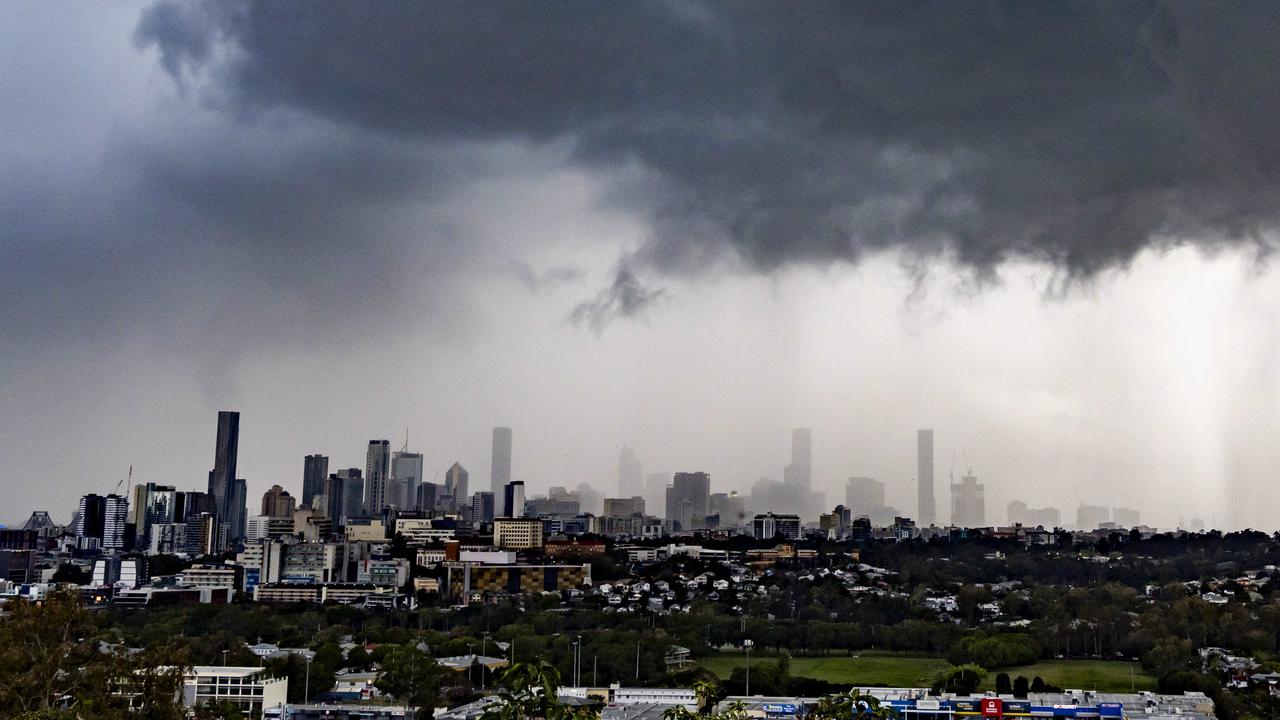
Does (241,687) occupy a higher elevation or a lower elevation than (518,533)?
lower

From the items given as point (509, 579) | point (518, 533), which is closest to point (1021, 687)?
point (509, 579)

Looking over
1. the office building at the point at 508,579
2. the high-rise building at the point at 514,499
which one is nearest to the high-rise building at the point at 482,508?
the high-rise building at the point at 514,499

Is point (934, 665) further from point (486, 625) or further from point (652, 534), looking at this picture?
point (652, 534)

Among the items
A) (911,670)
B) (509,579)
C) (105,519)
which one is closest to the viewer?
(911,670)

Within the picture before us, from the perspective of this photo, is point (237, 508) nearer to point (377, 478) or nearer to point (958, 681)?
point (377, 478)

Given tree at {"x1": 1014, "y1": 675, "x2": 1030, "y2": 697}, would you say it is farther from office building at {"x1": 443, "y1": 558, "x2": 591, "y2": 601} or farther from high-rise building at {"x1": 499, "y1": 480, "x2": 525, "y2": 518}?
high-rise building at {"x1": 499, "y1": 480, "x2": 525, "y2": 518}

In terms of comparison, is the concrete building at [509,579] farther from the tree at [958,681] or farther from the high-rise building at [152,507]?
the high-rise building at [152,507]

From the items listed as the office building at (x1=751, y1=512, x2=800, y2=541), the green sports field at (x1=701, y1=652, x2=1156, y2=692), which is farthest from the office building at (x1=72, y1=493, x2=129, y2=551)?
the green sports field at (x1=701, y1=652, x2=1156, y2=692)

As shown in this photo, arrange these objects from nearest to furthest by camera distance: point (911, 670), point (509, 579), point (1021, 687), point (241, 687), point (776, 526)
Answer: point (241, 687) → point (1021, 687) → point (911, 670) → point (509, 579) → point (776, 526)
